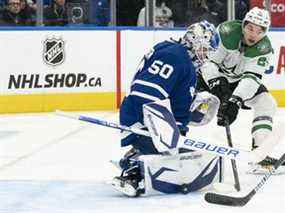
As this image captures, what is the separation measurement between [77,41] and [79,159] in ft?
9.44

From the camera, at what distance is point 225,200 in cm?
361

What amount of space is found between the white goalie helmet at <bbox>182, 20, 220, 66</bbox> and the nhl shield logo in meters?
4.02

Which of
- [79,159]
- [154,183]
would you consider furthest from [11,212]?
[79,159]

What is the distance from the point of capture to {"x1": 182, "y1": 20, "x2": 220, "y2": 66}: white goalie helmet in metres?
3.76

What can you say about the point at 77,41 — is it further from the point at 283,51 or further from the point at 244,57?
the point at 244,57

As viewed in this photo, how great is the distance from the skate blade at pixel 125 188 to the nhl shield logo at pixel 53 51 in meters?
4.03

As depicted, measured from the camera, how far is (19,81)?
761cm

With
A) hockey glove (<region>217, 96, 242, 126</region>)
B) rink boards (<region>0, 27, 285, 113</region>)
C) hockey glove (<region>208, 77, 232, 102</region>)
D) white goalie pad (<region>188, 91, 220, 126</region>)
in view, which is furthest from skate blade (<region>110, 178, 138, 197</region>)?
rink boards (<region>0, 27, 285, 113</region>)

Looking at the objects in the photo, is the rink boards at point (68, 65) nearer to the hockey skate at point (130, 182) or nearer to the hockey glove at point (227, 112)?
the hockey glove at point (227, 112)

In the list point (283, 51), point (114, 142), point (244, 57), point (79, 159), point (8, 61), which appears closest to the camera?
point (244, 57)

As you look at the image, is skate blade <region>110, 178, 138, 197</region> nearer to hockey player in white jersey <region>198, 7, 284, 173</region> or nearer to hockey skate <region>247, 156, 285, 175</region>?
hockey player in white jersey <region>198, 7, 284, 173</region>

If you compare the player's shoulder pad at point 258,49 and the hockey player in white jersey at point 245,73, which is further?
the player's shoulder pad at point 258,49

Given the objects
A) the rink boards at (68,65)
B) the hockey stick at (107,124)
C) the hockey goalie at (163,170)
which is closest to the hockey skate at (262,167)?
the hockey goalie at (163,170)

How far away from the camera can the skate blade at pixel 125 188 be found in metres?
3.75
